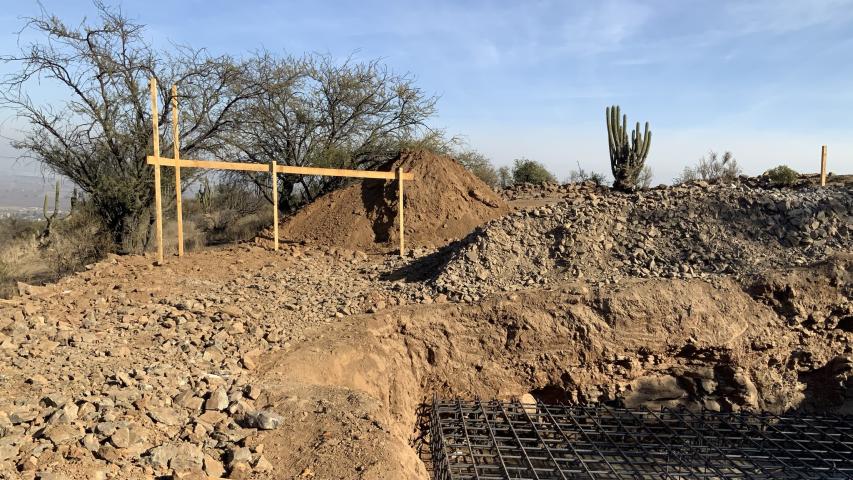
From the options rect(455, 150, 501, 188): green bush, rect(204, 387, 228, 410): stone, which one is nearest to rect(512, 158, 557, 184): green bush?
rect(455, 150, 501, 188): green bush

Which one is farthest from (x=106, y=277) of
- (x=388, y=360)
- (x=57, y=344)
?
(x=388, y=360)

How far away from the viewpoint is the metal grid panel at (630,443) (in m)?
4.59

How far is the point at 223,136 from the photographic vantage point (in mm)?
10078

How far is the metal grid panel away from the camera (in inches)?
181

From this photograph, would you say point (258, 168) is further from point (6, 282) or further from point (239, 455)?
point (239, 455)

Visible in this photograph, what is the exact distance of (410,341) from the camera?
5.73 meters

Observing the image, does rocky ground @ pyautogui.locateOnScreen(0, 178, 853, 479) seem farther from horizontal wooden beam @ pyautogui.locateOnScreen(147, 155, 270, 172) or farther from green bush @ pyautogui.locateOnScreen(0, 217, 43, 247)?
green bush @ pyautogui.locateOnScreen(0, 217, 43, 247)

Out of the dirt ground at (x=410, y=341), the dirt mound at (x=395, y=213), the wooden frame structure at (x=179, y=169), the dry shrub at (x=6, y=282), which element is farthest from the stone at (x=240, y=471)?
the dry shrub at (x=6, y=282)

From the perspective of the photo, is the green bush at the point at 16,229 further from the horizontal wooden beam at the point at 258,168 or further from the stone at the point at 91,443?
the stone at the point at 91,443

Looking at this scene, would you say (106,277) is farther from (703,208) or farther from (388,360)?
(703,208)

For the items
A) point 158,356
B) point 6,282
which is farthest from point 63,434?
point 6,282

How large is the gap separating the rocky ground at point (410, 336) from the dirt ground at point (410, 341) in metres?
0.02

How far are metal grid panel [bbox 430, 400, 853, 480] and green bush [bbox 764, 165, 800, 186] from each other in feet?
38.8

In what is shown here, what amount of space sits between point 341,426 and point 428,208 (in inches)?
226
